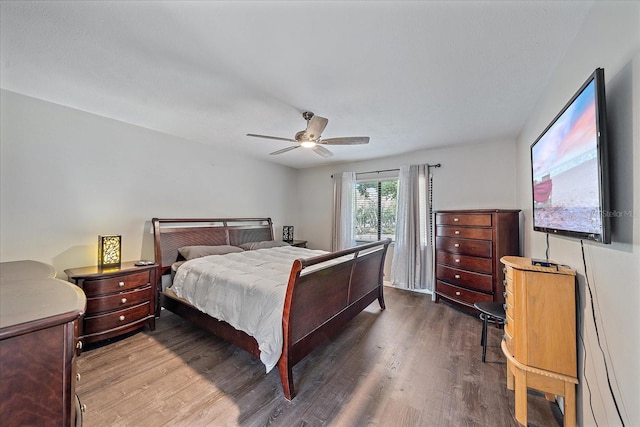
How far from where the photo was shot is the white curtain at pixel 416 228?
4129 millimetres

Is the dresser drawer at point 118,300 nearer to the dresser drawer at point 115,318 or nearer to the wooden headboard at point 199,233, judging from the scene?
the dresser drawer at point 115,318

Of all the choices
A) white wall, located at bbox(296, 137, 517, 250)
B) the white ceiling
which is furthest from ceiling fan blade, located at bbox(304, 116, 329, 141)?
white wall, located at bbox(296, 137, 517, 250)

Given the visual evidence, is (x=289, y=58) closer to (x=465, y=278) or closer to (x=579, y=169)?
(x=579, y=169)

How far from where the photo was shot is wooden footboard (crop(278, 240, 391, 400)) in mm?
1807

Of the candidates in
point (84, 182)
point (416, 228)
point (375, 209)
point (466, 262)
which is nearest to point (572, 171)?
point (466, 262)

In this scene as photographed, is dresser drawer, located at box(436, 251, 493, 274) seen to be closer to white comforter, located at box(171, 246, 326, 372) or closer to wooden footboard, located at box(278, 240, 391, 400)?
wooden footboard, located at box(278, 240, 391, 400)

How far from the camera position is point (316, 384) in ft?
6.34

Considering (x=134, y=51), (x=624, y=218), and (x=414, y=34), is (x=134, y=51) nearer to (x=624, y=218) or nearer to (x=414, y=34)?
(x=414, y=34)

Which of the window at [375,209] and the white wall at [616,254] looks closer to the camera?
the white wall at [616,254]

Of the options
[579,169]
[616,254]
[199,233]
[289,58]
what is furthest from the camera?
[199,233]

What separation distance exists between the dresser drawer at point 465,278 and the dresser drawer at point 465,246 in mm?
252

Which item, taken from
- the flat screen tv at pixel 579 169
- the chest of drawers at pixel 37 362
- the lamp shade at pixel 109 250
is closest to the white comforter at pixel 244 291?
the lamp shade at pixel 109 250

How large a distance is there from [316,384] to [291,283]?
2.86 feet

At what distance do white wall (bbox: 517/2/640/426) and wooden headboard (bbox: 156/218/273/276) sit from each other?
4.01m
